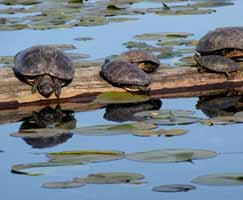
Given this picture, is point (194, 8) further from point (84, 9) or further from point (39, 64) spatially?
point (39, 64)

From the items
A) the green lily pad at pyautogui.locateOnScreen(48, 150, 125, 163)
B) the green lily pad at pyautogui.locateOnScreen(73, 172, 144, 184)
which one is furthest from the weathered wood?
the green lily pad at pyautogui.locateOnScreen(73, 172, 144, 184)

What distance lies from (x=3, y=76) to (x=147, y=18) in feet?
18.8

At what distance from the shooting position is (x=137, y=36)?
13500 mm

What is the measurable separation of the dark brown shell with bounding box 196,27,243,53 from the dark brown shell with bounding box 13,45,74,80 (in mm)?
1490

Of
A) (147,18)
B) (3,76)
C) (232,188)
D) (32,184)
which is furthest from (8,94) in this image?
(147,18)

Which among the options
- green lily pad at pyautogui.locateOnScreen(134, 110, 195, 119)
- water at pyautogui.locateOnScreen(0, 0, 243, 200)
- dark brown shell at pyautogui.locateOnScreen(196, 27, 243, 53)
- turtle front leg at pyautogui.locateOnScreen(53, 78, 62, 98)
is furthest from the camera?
dark brown shell at pyautogui.locateOnScreen(196, 27, 243, 53)

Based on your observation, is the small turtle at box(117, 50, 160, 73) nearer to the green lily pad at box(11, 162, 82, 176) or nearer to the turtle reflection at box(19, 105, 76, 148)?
the turtle reflection at box(19, 105, 76, 148)

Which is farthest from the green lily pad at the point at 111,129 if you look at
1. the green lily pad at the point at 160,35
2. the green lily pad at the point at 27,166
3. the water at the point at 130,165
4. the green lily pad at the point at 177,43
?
the green lily pad at the point at 160,35

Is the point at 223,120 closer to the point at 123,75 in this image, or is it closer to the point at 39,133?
the point at 39,133

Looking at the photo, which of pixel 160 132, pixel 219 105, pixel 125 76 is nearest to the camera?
pixel 160 132

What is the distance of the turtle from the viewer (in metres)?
10.2

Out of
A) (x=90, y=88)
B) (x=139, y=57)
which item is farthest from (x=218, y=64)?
(x=90, y=88)

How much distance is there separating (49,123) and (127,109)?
0.71 meters

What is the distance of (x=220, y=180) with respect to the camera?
7.45 m
